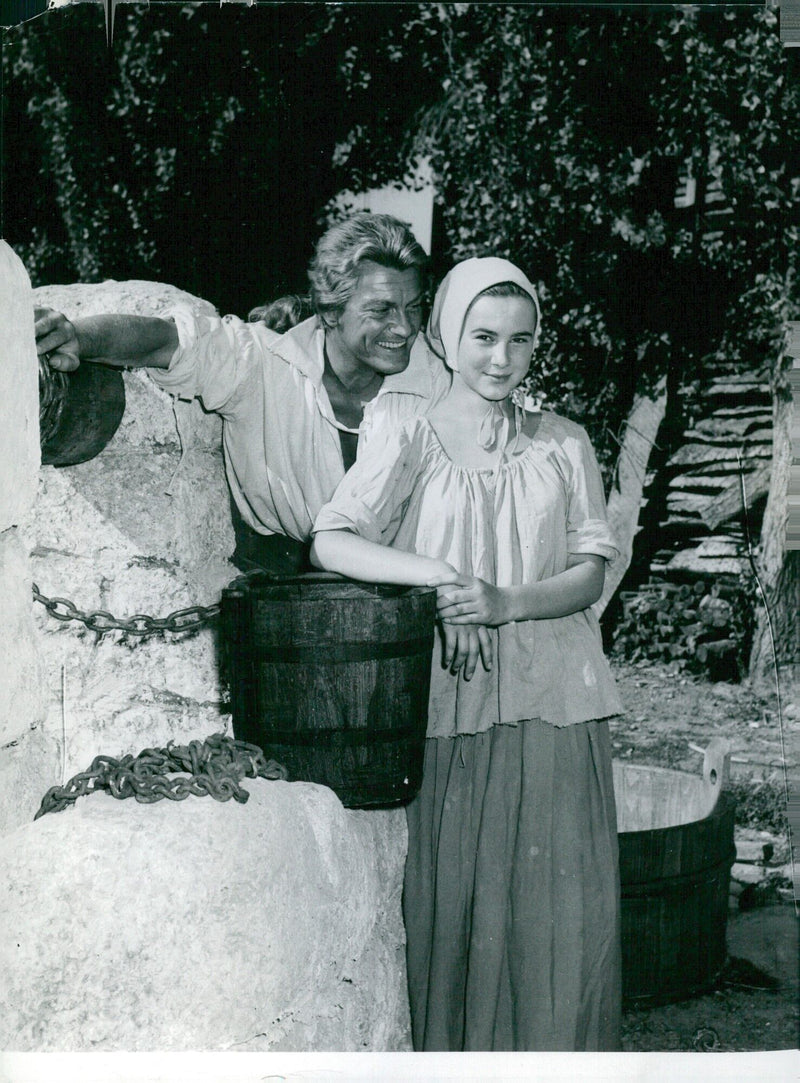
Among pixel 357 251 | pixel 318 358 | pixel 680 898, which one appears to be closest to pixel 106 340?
pixel 318 358

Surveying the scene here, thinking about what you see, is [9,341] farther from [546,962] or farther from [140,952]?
[546,962]

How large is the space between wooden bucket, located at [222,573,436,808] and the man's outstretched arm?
543mm

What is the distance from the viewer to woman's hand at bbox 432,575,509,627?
8.20 ft

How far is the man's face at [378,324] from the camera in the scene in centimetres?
263

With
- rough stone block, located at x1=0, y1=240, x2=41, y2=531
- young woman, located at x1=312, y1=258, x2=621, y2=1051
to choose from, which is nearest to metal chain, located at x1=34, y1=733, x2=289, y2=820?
young woman, located at x1=312, y1=258, x2=621, y2=1051

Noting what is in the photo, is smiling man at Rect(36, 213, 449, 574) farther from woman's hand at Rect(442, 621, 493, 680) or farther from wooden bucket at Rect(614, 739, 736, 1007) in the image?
wooden bucket at Rect(614, 739, 736, 1007)

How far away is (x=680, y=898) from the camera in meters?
2.62

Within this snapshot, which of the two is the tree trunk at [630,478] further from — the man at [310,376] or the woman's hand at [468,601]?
the man at [310,376]

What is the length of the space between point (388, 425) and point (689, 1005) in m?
1.43

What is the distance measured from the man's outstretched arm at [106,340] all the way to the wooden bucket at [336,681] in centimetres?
54

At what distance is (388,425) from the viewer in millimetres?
2633

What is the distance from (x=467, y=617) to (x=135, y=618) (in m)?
0.72

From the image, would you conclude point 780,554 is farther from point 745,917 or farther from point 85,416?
point 85,416

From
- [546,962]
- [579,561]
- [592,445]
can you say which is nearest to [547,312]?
[592,445]
